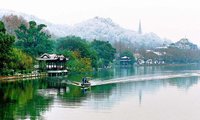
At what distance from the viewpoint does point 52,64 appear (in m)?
53.3

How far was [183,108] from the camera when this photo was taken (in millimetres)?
25250

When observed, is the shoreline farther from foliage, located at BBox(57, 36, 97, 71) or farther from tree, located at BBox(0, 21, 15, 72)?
foliage, located at BBox(57, 36, 97, 71)

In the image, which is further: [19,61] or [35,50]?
[35,50]

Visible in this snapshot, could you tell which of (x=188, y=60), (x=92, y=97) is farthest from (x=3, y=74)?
(x=188, y=60)

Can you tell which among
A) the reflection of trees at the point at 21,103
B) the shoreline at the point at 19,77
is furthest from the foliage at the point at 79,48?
the reflection of trees at the point at 21,103

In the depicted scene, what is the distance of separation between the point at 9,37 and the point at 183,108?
2031 centimetres

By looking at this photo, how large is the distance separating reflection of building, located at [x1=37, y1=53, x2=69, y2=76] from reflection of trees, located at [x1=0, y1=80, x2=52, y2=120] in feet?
60.5

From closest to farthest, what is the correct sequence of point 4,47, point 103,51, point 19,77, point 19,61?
point 4,47 → point 19,77 → point 19,61 → point 103,51

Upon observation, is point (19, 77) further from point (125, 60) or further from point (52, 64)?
point (125, 60)

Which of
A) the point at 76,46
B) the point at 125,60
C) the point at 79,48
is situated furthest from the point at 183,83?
the point at 125,60

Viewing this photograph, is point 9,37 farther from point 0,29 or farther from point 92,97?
point 92,97

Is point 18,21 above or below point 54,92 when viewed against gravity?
above

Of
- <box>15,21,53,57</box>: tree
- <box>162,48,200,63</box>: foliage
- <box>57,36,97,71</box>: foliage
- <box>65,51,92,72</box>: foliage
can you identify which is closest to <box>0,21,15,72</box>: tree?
<box>15,21,53,57</box>: tree

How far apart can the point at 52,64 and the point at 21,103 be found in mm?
28024
